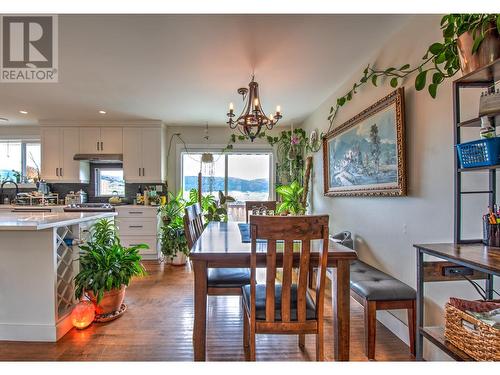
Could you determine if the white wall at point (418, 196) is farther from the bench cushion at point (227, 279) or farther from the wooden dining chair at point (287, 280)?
the bench cushion at point (227, 279)

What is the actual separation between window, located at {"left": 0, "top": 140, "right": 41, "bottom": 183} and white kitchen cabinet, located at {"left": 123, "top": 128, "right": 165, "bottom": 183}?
195cm

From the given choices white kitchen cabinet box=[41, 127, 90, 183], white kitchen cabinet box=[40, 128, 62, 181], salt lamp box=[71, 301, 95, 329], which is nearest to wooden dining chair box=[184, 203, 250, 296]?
salt lamp box=[71, 301, 95, 329]

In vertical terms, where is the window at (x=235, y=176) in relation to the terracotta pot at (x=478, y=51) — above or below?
below

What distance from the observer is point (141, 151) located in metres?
4.76

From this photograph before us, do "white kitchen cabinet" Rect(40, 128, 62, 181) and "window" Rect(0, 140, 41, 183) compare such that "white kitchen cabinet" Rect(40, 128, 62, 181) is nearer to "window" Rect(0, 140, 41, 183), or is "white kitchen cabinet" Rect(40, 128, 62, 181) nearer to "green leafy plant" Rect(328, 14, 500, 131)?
"window" Rect(0, 140, 41, 183)

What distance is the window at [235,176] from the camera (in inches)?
209

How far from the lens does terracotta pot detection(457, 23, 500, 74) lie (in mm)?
1153

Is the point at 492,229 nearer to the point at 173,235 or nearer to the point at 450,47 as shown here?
the point at 450,47

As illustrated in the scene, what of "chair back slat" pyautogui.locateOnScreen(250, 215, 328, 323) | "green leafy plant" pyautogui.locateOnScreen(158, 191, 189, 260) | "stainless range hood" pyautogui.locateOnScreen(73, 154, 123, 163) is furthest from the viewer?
"stainless range hood" pyautogui.locateOnScreen(73, 154, 123, 163)

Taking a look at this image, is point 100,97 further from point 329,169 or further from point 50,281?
point 329,169

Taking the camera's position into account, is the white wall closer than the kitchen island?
Yes

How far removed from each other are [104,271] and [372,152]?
265cm

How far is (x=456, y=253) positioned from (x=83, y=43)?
2951mm

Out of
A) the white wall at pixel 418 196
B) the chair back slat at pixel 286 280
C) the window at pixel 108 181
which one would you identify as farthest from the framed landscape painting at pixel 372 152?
the window at pixel 108 181
